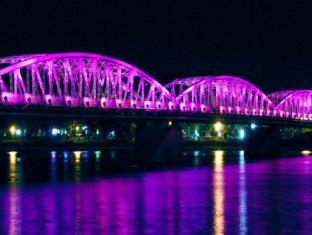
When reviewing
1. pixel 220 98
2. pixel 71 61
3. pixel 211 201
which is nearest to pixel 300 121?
pixel 220 98

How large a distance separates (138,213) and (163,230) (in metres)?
6.05

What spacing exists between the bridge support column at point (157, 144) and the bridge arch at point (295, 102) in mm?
67313

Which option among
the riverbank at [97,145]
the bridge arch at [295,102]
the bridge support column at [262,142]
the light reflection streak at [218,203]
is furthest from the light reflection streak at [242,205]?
the bridge arch at [295,102]

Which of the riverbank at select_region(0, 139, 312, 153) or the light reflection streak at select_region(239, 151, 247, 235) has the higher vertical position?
the riverbank at select_region(0, 139, 312, 153)

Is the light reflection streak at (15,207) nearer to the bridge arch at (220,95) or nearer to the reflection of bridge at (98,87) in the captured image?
the reflection of bridge at (98,87)

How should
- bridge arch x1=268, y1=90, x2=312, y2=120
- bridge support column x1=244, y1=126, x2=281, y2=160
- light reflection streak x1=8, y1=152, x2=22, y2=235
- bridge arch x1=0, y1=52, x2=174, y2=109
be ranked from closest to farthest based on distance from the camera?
light reflection streak x1=8, y1=152, x2=22, y2=235 < bridge arch x1=0, y1=52, x2=174, y2=109 < bridge support column x1=244, y1=126, x2=281, y2=160 < bridge arch x1=268, y1=90, x2=312, y2=120

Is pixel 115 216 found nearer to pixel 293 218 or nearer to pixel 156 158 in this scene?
pixel 293 218

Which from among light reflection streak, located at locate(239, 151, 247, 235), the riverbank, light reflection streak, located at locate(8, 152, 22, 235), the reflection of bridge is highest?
the reflection of bridge

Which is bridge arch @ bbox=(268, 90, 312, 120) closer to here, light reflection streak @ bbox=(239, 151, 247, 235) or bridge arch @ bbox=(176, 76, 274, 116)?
bridge arch @ bbox=(176, 76, 274, 116)

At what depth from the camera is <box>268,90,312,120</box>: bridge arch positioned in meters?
163

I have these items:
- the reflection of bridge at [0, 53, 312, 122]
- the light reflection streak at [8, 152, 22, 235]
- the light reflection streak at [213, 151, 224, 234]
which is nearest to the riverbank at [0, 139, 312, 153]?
the reflection of bridge at [0, 53, 312, 122]

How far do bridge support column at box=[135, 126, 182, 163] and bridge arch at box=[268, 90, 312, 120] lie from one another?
6731cm

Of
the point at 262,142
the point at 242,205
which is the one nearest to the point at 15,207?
the point at 242,205

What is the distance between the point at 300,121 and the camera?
501 ft
